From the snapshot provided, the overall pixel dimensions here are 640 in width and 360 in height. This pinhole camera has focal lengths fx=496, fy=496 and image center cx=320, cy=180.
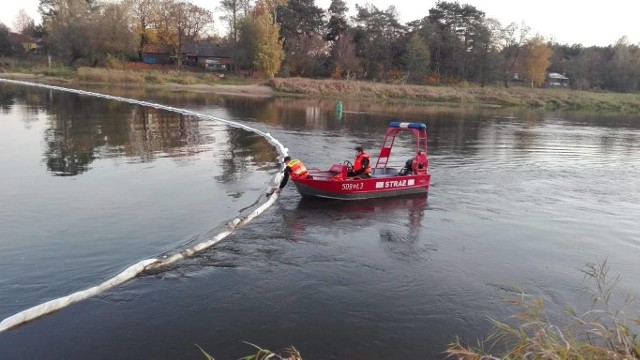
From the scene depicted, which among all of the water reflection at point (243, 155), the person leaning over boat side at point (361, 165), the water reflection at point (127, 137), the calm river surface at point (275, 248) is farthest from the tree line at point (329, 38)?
the person leaning over boat side at point (361, 165)

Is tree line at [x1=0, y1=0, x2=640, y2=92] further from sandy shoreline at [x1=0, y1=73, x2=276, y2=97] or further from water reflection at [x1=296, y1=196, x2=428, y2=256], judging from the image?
water reflection at [x1=296, y1=196, x2=428, y2=256]

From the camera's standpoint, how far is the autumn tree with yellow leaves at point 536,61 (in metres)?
79.0

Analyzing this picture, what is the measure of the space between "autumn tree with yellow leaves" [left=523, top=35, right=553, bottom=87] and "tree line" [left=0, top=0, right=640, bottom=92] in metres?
0.16

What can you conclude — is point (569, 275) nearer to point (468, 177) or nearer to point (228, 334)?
point (228, 334)

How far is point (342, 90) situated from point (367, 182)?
5150 cm

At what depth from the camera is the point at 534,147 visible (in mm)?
28875

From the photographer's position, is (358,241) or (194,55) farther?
(194,55)

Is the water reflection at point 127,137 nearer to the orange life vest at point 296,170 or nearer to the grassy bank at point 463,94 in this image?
the orange life vest at point 296,170

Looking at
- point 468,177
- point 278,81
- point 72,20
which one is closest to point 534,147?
point 468,177

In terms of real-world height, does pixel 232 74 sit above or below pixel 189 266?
above

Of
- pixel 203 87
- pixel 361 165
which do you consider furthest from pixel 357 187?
pixel 203 87

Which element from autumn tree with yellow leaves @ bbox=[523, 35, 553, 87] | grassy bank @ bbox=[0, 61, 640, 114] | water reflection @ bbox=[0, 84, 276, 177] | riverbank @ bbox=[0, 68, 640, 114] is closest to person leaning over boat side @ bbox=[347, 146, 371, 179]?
water reflection @ bbox=[0, 84, 276, 177]

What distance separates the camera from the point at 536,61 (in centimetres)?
7925

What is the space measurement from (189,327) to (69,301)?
2146 millimetres
